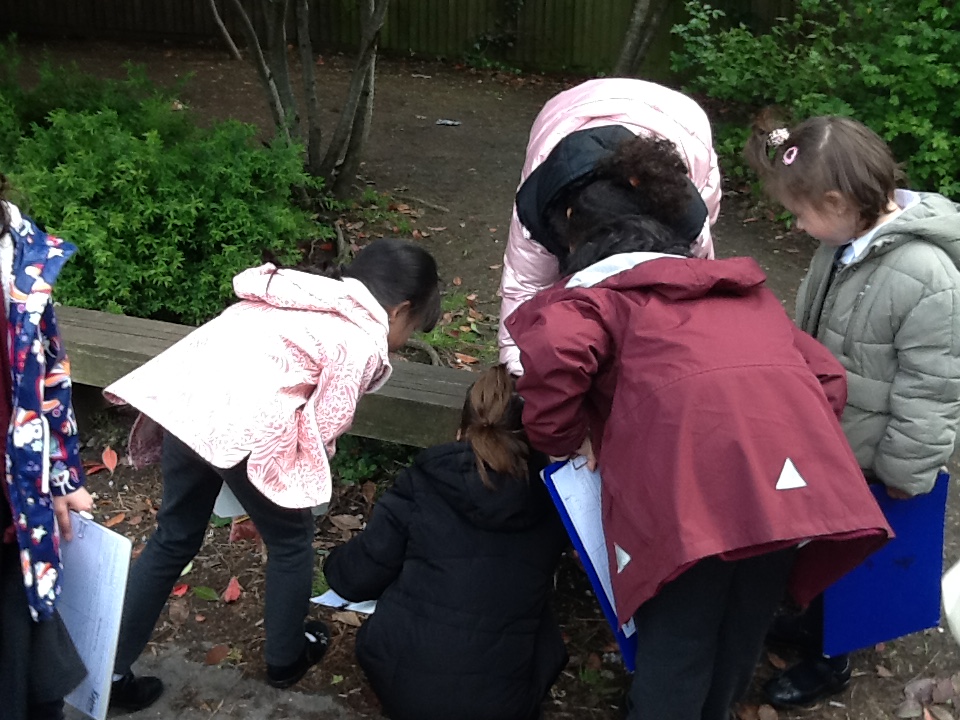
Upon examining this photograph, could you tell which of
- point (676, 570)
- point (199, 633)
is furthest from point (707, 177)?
point (199, 633)

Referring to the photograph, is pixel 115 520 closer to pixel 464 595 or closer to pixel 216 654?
pixel 216 654

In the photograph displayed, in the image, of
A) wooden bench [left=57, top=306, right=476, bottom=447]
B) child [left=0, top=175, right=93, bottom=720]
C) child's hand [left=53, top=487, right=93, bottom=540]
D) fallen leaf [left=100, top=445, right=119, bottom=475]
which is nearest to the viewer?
child [left=0, top=175, right=93, bottom=720]

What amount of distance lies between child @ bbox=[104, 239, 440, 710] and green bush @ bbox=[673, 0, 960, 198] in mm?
4045

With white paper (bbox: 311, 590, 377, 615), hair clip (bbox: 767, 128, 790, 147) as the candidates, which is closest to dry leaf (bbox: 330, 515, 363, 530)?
white paper (bbox: 311, 590, 377, 615)

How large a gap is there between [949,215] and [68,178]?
3807 mm

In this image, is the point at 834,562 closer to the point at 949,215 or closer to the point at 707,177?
the point at 949,215

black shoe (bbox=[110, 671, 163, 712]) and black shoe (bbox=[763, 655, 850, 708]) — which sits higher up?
black shoe (bbox=[763, 655, 850, 708])

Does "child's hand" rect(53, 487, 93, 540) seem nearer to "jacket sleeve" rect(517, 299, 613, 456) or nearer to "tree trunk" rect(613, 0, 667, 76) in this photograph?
"jacket sleeve" rect(517, 299, 613, 456)

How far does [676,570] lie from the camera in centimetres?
194

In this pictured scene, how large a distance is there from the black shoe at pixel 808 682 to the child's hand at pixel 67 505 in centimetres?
209

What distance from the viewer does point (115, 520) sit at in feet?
11.9

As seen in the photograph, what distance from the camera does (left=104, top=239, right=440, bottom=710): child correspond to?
7.47ft

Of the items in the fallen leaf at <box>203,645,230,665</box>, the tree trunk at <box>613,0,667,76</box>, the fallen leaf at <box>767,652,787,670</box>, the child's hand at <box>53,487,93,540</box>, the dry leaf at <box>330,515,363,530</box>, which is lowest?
the fallen leaf at <box>203,645,230,665</box>

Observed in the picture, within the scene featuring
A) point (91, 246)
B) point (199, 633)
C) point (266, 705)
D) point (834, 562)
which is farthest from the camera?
point (91, 246)
